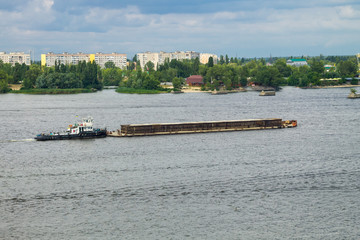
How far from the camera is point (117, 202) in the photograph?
162ft

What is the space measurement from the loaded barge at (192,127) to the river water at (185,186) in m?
3.05

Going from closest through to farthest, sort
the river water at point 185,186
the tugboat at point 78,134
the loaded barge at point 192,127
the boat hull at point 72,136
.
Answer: the river water at point 185,186 < the boat hull at point 72,136 < the tugboat at point 78,134 < the loaded barge at point 192,127

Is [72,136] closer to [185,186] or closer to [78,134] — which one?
[78,134]

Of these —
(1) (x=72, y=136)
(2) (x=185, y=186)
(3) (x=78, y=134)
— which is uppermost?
(3) (x=78, y=134)

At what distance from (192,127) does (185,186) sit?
124ft

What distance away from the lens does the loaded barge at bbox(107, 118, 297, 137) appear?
8794cm

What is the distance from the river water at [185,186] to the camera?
141ft

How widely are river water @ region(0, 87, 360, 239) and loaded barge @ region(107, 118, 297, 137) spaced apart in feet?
10.0

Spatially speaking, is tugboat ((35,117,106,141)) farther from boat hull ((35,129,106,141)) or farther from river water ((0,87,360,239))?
river water ((0,87,360,239))

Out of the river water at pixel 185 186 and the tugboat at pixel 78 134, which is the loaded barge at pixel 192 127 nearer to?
the tugboat at pixel 78 134

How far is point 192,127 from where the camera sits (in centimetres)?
9169

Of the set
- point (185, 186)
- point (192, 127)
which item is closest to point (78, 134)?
point (192, 127)

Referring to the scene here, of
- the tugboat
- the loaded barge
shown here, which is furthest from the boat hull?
the loaded barge

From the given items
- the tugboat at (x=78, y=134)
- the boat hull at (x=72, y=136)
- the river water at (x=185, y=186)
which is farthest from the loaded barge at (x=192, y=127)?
the river water at (x=185, y=186)
